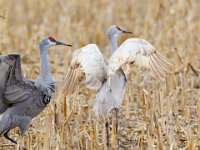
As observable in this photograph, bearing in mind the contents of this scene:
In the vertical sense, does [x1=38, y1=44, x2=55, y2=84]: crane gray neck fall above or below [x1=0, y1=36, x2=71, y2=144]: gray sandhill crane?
above

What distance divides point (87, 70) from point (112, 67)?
228 mm

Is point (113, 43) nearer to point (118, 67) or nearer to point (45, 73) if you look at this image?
point (118, 67)

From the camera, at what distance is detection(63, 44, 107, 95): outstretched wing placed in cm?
637

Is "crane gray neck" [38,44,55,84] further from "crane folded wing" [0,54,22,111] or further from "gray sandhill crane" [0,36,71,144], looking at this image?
"crane folded wing" [0,54,22,111]

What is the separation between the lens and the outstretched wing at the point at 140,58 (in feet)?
20.8

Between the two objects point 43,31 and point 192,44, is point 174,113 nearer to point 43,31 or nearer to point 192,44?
point 192,44

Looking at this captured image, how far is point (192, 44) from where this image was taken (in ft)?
30.9

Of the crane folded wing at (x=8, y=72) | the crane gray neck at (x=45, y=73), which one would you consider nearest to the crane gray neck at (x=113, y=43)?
the crane gray neck at (x=45, y=73)

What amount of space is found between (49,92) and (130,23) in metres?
4.54

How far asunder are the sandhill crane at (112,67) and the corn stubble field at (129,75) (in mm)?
233

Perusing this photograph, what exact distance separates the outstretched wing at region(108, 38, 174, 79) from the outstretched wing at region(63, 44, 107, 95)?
0.11 meters

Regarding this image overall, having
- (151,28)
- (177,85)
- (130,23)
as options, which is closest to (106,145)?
(177,85)

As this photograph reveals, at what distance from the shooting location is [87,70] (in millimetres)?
6355

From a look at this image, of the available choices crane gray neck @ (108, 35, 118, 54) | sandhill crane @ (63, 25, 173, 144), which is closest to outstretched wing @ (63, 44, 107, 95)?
sandhill crane @ (63, 25, 173, 144)
